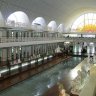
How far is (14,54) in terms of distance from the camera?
1064 inches

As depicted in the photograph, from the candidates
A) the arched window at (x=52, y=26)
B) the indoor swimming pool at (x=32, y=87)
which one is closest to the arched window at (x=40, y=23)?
the arched window at (x=52, y=26)

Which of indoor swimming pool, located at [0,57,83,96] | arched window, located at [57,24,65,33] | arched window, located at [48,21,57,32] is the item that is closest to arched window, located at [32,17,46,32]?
arched window, located at [48,21,57,32]

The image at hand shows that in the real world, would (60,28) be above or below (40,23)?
below

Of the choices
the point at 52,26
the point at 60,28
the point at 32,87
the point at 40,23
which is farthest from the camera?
the point at 60,28

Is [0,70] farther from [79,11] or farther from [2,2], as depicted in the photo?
[79,11]

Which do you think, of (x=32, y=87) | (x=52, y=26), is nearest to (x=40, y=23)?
(x=52, y=26)

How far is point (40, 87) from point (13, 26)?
9215 mm

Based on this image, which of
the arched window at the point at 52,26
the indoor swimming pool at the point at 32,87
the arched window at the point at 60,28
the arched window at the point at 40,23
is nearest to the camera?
the indoor swimming pool at the point at 32,87

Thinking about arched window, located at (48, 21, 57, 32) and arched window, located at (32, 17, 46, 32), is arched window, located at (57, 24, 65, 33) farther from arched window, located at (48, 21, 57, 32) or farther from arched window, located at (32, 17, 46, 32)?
arched window, located at (32, 17, 46, 32)

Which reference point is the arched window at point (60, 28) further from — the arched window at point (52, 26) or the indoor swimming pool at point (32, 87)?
the indoor swimming pool at point (32, 87)

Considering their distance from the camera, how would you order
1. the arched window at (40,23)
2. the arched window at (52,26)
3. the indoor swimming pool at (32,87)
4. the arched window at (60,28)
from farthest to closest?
1. the arched window at (60,28)
2. the arched window at (52,26)
3. the arched window at (40,23)
4. the indoor swimming pool at (32,87)

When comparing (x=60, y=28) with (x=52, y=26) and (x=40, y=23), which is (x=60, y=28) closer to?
(x=52, y=26)

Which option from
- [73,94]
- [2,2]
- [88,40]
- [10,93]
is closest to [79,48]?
[88,40]

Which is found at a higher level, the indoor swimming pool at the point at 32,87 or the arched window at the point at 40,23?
the arched window at the point at 40,23
